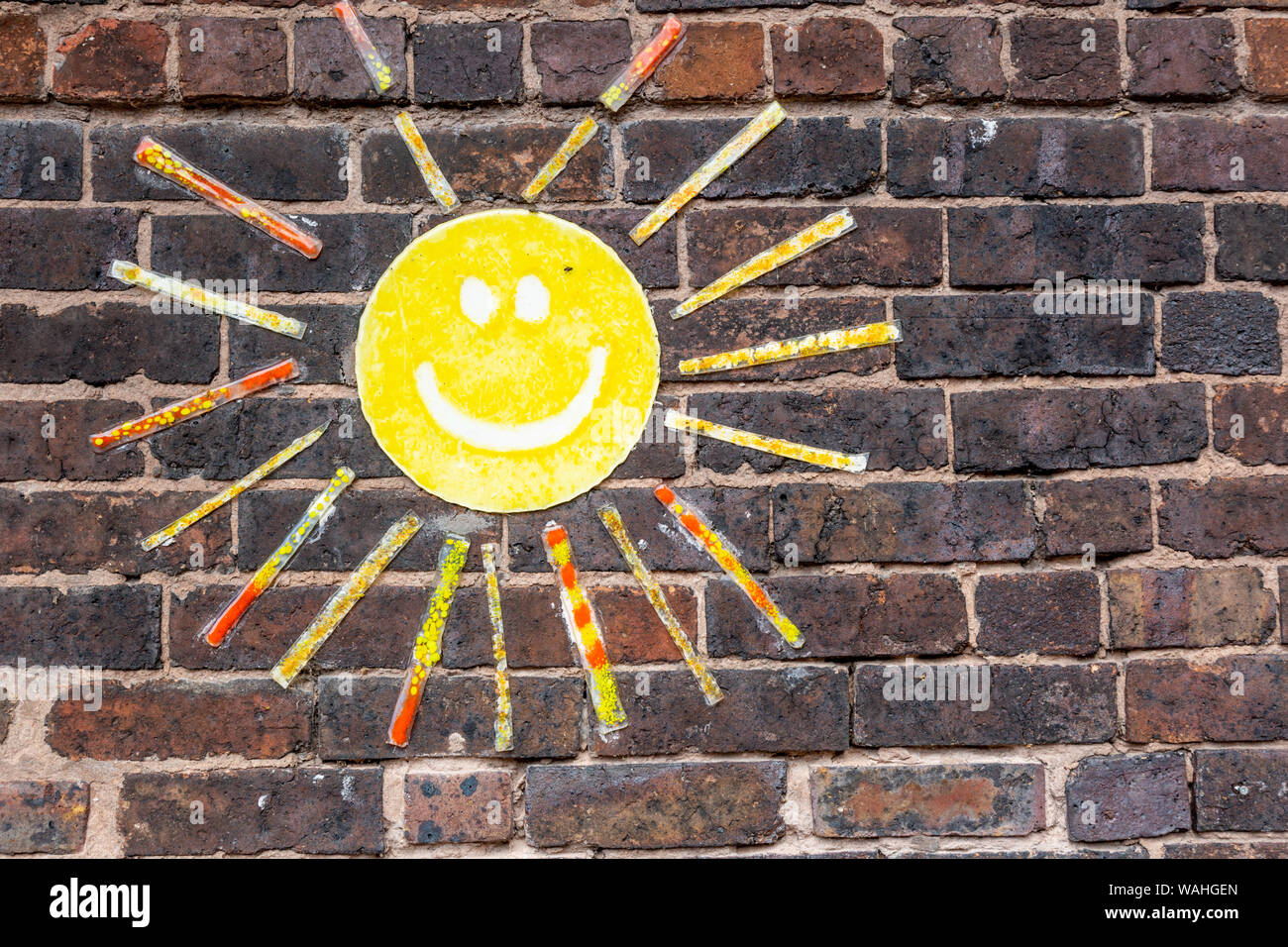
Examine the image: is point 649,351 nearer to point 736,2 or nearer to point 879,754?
point 736,2

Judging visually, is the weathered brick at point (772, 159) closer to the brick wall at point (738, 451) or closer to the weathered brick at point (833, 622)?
the brick wall at point (738, 451)

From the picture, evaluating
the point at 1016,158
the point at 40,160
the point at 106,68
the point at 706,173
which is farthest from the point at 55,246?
the point at 1016,158

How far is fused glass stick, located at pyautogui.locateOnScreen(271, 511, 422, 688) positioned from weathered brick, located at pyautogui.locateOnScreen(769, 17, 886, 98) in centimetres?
66

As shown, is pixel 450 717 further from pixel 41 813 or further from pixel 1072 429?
pixel 1072 429

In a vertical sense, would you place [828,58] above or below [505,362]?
above

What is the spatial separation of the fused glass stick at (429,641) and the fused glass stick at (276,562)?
0.13 meters

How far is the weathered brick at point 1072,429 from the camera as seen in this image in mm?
1028

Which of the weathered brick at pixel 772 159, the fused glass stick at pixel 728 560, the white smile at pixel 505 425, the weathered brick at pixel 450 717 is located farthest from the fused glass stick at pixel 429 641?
the weathered brick at pixel 772 159

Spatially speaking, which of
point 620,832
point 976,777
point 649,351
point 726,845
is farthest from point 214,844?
point 976,777

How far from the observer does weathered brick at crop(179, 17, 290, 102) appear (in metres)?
1.02

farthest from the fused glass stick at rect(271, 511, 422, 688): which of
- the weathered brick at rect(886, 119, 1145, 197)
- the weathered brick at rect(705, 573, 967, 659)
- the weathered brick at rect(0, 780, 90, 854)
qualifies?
the weathered brick at rect(886, 119, 1145, 197)

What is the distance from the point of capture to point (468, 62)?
102cm

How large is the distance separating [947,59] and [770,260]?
0.98 ft

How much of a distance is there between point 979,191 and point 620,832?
810 millimetres
